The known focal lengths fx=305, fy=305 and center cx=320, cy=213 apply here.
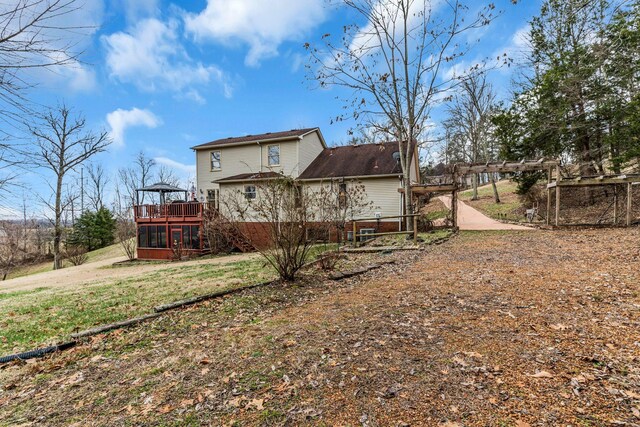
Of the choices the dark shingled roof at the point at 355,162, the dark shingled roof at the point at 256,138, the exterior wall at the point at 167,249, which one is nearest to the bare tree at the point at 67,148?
the exterior wall at the point at 167,249

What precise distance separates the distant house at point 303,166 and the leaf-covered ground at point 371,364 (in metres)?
11.7

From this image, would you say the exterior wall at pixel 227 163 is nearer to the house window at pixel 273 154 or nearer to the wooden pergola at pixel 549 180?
the house window at pixel 273 154

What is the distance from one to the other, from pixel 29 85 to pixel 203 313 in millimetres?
3982

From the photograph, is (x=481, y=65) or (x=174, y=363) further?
(x=481, y=65)

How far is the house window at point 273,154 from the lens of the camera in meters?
20.5

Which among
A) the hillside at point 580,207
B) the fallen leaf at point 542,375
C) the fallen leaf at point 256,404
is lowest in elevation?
the fallen leaf at point 256,404

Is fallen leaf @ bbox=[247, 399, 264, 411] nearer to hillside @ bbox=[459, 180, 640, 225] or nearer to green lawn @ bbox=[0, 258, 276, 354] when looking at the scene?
green lawn @ bbox=[0, 258, 276, 354]

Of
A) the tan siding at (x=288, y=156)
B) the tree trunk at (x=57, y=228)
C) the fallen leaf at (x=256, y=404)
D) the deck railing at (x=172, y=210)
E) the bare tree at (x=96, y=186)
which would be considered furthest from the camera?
the bare tree at (x=96, y=186)

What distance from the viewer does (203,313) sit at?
17.8 ft

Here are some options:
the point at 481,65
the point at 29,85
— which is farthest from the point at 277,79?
the point at 29,85

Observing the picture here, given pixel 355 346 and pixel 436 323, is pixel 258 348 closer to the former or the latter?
pixel 355 346

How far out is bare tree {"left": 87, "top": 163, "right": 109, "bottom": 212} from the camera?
122 feet

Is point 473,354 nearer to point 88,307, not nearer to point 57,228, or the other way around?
point 88,307

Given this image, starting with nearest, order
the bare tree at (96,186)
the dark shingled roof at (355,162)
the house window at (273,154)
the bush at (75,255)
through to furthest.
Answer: the dark shingled roof at (355,162), the house window at (273,154), the bush at (75,255), the bare tree at (96,186)
